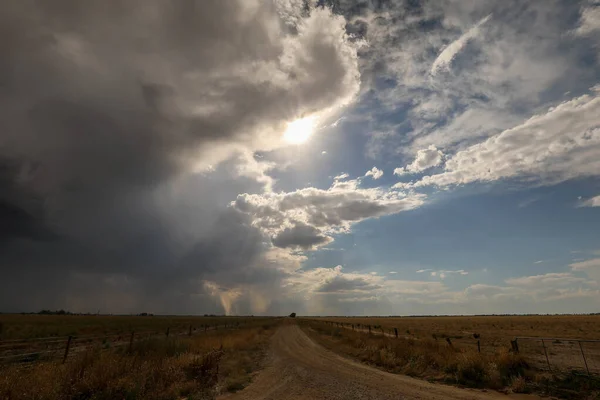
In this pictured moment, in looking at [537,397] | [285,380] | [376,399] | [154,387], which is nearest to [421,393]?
[376,399]

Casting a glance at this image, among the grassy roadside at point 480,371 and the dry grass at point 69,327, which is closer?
the grassy roadside at point 480,371

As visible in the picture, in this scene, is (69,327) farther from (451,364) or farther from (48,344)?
(451,364)

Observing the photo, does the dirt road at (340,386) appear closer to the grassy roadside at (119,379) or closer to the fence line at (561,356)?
the grassy roadside at (119,379)

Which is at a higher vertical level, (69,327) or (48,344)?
(69,327)

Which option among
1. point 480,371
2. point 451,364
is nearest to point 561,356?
point 451,364

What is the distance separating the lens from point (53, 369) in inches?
428

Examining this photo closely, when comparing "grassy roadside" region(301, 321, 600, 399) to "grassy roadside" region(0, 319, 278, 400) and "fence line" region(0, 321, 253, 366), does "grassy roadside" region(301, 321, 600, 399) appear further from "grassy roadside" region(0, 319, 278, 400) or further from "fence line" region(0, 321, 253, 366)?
"fence line" region(0, 321, 253, 366)

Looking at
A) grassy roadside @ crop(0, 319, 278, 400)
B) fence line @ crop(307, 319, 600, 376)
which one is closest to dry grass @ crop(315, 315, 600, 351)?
fence line @ crop(307, 319, 600, 376)

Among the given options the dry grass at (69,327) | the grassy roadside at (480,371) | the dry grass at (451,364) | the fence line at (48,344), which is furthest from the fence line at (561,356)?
the dry grass at (69,327)

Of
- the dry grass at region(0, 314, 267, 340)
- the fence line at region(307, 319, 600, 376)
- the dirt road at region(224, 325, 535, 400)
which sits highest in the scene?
the dry grass at region(0, 314, 267, 340)

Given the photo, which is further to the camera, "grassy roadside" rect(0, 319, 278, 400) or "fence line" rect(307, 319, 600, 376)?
"fence line" rect(307, 319, 600, 376)

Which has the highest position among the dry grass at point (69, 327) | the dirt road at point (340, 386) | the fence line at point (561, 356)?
the dry grass at point (69, 327)

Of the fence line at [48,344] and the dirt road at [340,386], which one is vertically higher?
the fence line at [48,344]

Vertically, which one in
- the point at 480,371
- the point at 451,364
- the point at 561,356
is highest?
the point at 451,364
